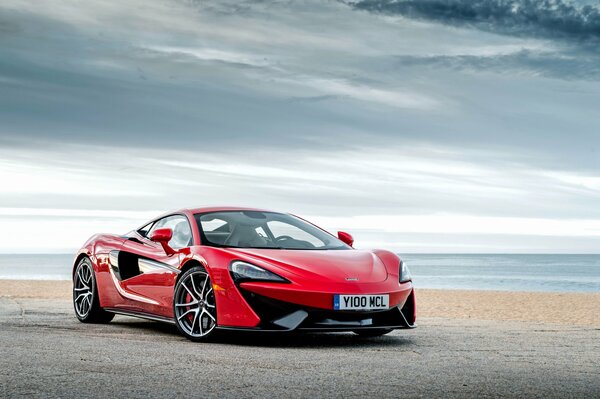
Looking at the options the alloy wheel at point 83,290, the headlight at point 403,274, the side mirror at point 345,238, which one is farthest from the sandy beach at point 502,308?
the alloy wheel at point 83,290

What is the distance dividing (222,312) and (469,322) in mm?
5137

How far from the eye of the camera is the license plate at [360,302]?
300 inches

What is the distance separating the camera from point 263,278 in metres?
7.65

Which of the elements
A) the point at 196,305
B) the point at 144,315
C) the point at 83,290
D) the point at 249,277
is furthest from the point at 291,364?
the point at 83,290

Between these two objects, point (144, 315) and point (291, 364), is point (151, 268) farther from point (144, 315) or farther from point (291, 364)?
point (291, 364)

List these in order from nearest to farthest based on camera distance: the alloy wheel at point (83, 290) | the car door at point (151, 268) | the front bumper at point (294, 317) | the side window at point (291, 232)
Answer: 1. the front bumper at point (294, 317)
2. the car door at point (151, 268)
3. the side window at point (291, 232)
4. the alloy wheel at point (83, 290)

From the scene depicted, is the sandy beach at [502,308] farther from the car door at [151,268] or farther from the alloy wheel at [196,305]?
the alloy wheel at [196,305]

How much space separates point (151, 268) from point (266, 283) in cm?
188

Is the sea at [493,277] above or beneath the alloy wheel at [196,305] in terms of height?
beneath

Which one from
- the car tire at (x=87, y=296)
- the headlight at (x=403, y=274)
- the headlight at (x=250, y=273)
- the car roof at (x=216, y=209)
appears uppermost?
the car roof at (x=216, y=209)

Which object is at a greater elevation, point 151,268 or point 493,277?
point 151,268

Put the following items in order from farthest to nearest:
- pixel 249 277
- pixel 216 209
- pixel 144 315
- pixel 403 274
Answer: pixel 216 209 < pixel 144 315 < pixel 403 274 < pixel 249 277

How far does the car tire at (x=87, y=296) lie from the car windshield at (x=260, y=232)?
6.72 ft

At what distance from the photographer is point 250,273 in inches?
303
